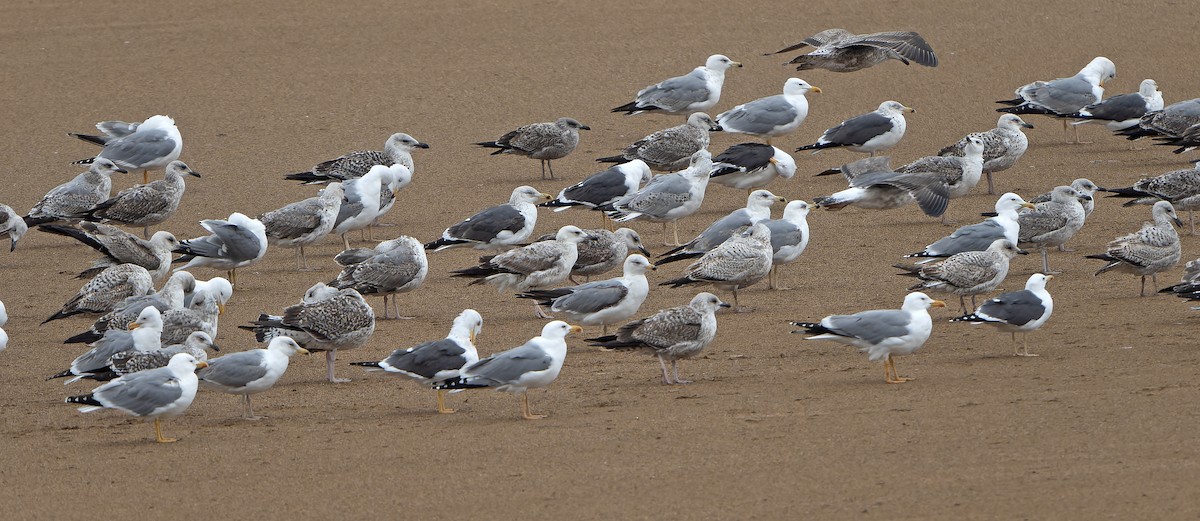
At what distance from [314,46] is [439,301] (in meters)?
13.1

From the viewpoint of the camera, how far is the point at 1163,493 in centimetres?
857

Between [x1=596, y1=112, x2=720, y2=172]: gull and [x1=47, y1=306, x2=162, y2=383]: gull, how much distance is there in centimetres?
795

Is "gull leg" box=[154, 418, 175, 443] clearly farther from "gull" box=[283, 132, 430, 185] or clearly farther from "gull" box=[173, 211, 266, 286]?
"gull" box=[283, 132, 430, 185]

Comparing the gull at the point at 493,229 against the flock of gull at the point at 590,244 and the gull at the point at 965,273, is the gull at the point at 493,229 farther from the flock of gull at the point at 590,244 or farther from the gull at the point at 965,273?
the gull at the point at 965,273

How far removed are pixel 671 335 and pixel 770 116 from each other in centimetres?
912

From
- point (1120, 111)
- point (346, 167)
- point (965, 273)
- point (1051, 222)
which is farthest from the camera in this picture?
point (1120, 111)

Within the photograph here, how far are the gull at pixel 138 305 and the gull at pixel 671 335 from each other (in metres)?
3.90

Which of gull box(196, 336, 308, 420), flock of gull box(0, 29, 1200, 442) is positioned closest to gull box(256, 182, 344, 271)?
flock of gull box(0, 29, 1200, 442)

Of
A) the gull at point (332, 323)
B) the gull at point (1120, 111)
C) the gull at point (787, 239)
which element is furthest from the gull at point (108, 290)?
the gull at point (1120, 111)

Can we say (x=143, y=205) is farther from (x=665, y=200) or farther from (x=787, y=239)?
(x=787, y=239)

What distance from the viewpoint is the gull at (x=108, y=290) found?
1354 centimetres

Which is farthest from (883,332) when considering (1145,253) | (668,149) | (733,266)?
(668,149)

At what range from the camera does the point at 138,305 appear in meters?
12.7

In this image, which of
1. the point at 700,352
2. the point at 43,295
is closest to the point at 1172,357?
the point at 700,352
